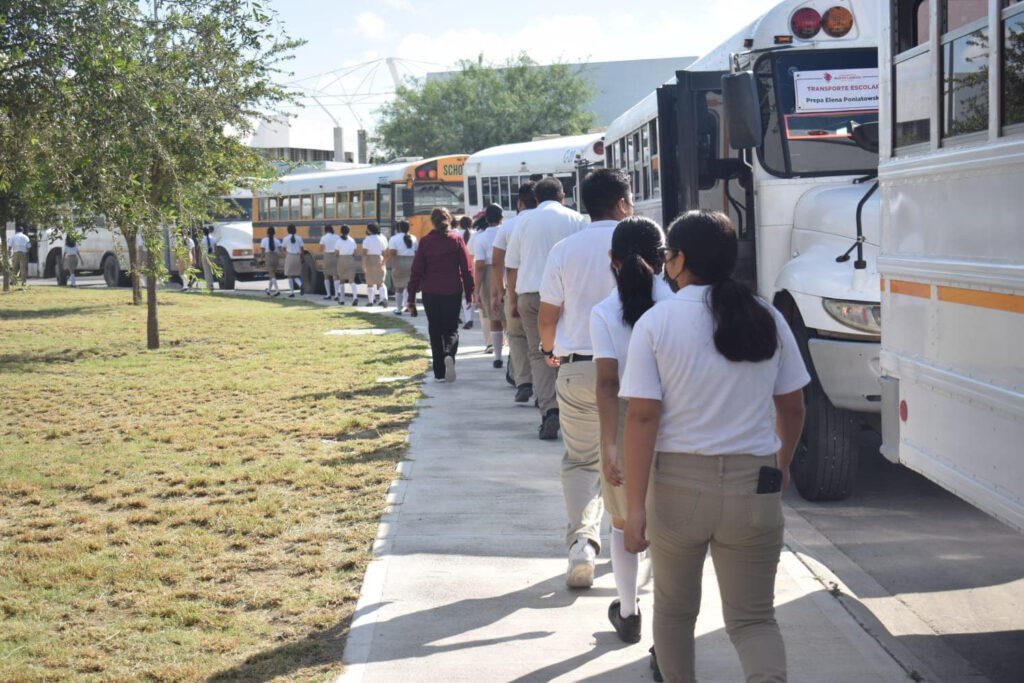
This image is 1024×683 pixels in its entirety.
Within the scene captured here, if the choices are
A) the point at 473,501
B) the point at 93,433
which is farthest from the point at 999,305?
the point at 93,433

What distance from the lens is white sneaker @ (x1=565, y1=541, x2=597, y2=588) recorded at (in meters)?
5.46

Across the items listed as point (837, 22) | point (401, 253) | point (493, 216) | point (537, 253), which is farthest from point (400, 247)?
point (837, 22)

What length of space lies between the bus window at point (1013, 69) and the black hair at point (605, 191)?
169 cm

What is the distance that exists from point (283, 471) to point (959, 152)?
17.0 feet

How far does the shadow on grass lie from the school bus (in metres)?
4.53

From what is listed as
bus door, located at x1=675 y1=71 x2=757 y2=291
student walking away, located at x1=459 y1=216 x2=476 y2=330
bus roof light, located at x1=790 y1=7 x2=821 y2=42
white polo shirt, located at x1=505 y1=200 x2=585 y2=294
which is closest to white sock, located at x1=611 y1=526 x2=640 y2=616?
white polo shirt, located at x1=505 y1=200 x2=585 y2=294

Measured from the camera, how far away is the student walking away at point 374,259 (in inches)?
893

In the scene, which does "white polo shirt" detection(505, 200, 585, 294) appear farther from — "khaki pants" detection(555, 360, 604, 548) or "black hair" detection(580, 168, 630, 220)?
"khaki pants" detection(555, 360, 604, 548)

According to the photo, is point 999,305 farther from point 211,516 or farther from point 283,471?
point 283,471

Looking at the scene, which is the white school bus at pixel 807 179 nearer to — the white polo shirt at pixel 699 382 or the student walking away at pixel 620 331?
the student walking away at pixel 620 331

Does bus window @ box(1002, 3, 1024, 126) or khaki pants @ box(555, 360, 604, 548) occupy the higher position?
bus window @ box(1002, 3, 1024, 126)

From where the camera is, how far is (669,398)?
3.52 meters

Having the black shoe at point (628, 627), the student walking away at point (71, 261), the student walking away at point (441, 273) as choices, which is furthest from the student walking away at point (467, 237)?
the student walking away at point (71, 261)

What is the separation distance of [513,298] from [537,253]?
1.26m
